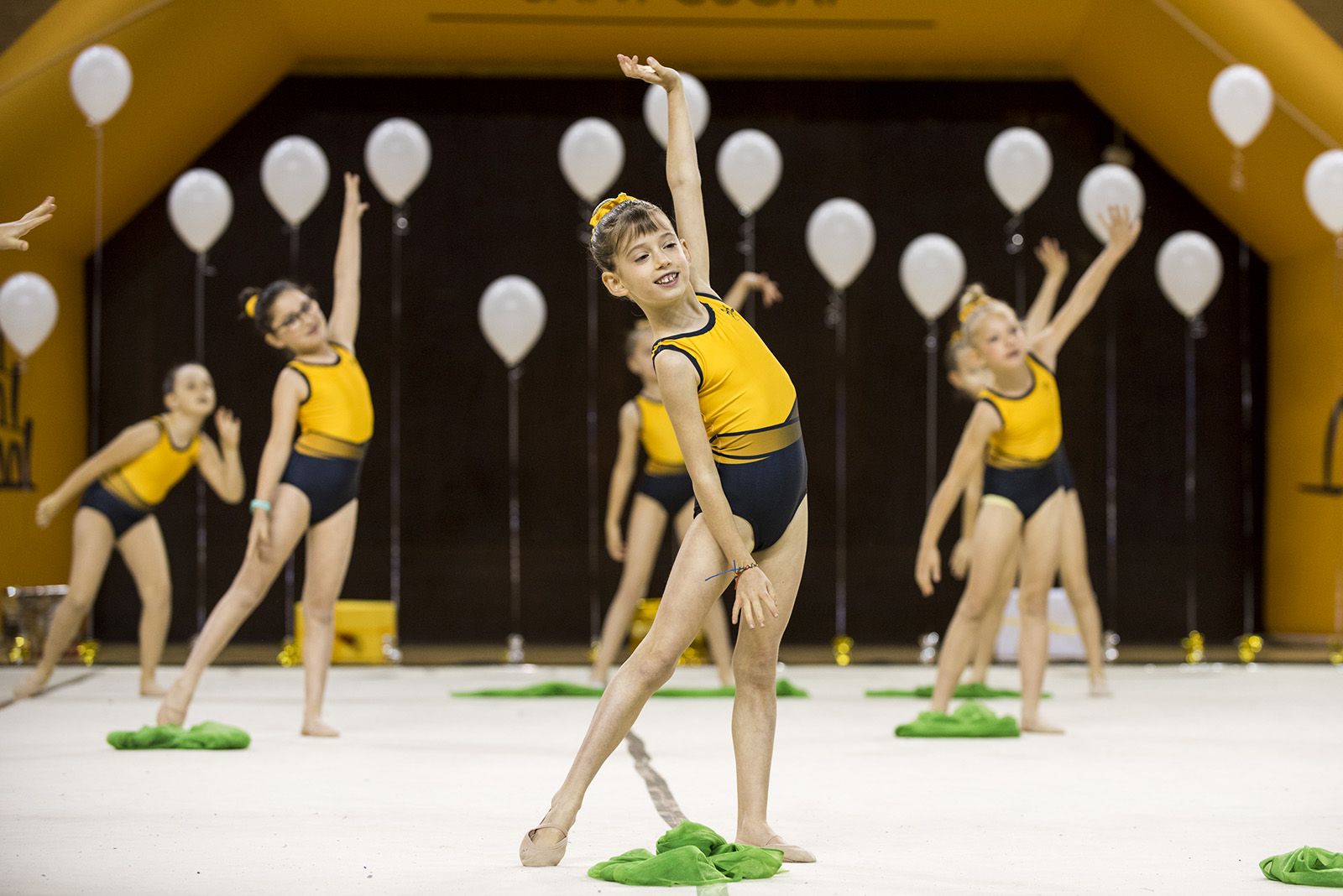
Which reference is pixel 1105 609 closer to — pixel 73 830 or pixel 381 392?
pixel 381 392

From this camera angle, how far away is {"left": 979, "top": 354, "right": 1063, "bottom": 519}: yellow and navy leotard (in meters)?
5.59

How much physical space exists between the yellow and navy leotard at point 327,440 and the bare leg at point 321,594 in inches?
2.2

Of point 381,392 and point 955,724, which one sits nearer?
point 955,724

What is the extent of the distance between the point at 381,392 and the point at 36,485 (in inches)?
88.6

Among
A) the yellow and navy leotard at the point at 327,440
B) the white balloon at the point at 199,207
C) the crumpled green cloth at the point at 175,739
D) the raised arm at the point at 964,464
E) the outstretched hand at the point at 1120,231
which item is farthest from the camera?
the white balloon at the point at 199,207

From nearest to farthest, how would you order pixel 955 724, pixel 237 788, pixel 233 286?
pixel 237 788 < pixel 955 724 < pixel 233 286

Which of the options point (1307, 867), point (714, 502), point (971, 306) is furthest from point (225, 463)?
point (1307, 867)

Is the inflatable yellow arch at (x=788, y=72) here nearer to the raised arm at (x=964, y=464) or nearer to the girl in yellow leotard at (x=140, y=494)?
the girl in yellow leotard at (x=140, y=494)

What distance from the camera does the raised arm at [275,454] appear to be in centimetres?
521

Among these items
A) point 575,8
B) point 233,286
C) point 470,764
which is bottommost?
point 470,764

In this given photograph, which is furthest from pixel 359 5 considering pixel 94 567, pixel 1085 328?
pixel 1085 328

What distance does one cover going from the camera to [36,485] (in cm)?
947

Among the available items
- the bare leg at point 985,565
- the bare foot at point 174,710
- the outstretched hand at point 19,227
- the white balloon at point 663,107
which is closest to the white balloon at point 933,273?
the white balloon at point 663,107

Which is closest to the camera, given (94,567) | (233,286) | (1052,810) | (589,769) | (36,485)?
(589,769)
